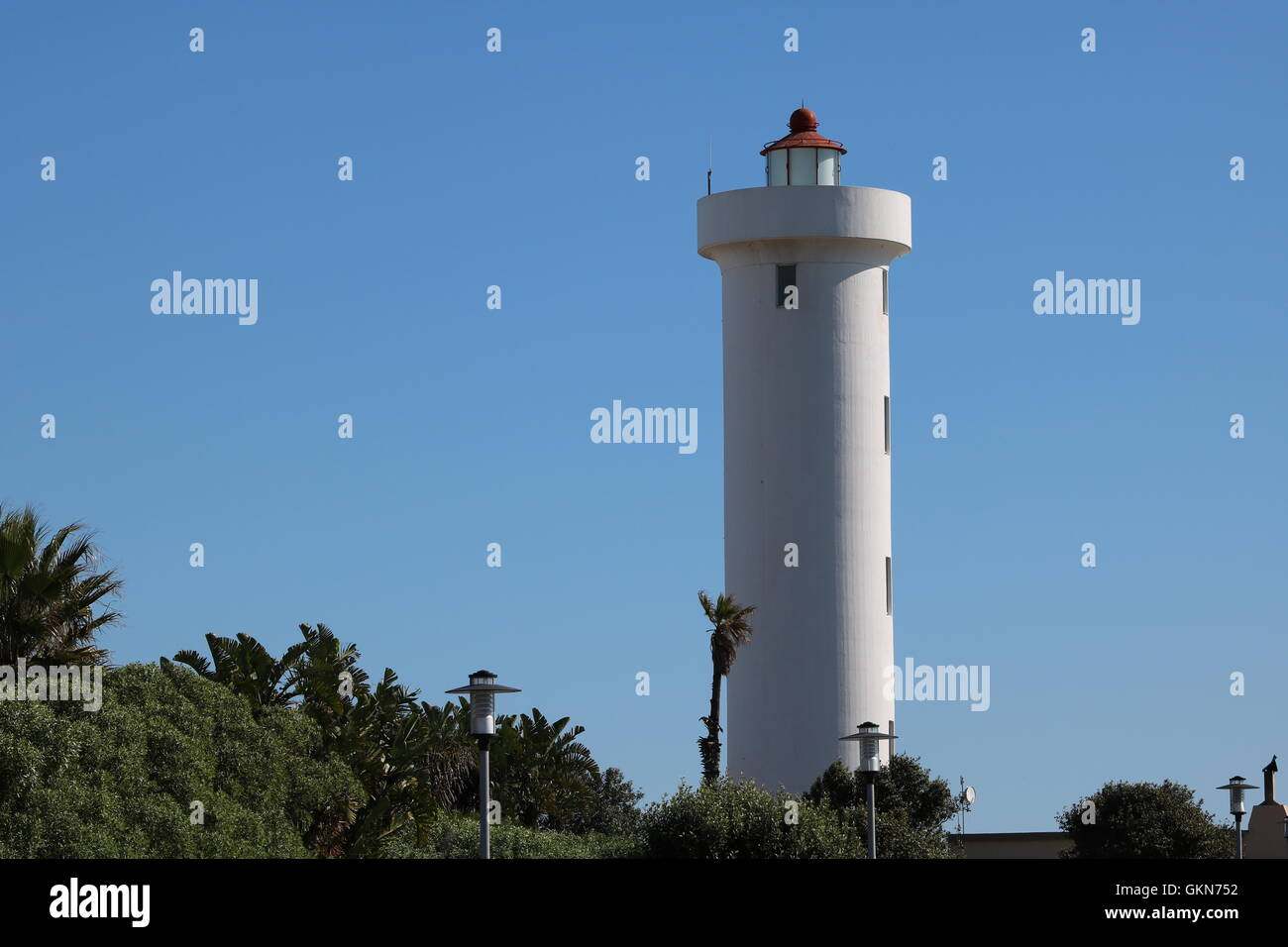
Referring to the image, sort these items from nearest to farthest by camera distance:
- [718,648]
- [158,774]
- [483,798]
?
[483,798], [158,774], [718,648]

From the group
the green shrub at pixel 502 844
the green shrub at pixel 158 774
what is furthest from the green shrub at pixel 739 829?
the green shrub at pixel 158 774

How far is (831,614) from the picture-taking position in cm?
5559

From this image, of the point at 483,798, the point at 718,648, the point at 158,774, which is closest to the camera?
the point at 483,798

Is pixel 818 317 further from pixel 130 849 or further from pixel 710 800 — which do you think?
pixel 130 849

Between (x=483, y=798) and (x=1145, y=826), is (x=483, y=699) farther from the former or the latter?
(x=1145, y=826)

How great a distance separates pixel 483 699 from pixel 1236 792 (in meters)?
23.2

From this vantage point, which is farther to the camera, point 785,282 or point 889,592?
point 785,282

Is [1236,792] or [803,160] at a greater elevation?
[803,160]

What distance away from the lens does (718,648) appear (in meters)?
55.3

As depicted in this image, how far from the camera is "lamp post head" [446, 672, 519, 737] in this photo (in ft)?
95.6

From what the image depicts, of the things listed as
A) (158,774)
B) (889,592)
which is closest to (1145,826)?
(889,592)

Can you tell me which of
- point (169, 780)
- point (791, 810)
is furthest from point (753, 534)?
point (169, 780)
